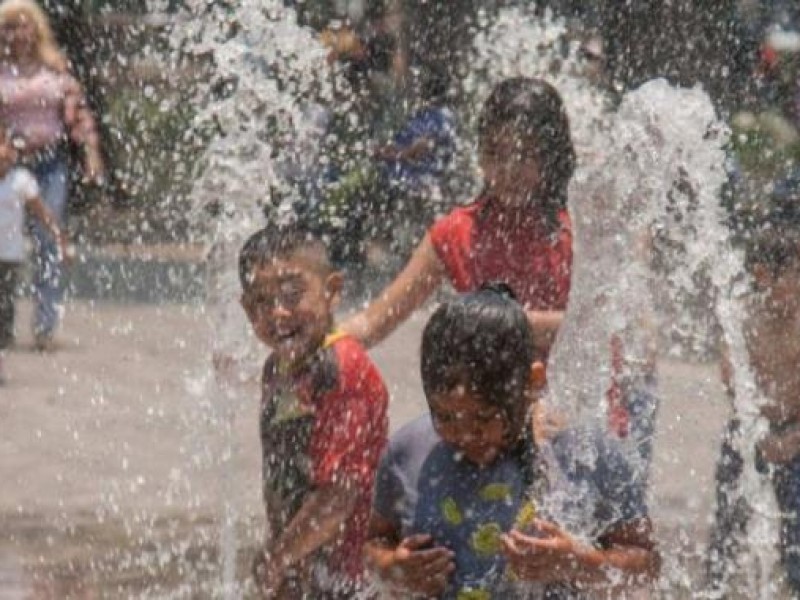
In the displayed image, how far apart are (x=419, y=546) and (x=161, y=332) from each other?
6686 mm

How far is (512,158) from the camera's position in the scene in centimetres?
463

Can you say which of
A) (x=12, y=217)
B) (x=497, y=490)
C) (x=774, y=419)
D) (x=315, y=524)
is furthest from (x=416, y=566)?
(x=12, y=217)

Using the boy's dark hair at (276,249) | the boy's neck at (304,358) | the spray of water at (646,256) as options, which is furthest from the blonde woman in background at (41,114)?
the boy's neck at (304,358)

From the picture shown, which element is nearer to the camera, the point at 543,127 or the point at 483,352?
the point at 483,352

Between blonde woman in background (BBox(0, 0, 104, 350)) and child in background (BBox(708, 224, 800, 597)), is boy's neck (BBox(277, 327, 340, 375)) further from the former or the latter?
blonde woman in background (BBox(0, 0, 104, 350))

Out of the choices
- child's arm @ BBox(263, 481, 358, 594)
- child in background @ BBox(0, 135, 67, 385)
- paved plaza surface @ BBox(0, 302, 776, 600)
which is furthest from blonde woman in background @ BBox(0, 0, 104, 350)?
child's arm @ BBox(263, 481, 358, 594)

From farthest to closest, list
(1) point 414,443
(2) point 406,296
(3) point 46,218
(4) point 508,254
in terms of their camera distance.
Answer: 1. (3) point 46,218
2. (2) point 406,296
3. (4) point 508,254
4. (1) point 414,443

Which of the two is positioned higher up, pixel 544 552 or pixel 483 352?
pixel 483 352

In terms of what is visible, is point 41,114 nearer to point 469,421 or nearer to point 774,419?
point 774,419

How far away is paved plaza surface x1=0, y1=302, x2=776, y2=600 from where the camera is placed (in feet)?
19.7

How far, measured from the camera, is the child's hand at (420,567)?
358 cm

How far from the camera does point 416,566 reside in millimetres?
3584

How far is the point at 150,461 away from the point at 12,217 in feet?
6.14

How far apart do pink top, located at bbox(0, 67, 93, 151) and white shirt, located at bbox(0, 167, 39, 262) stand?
440mm
